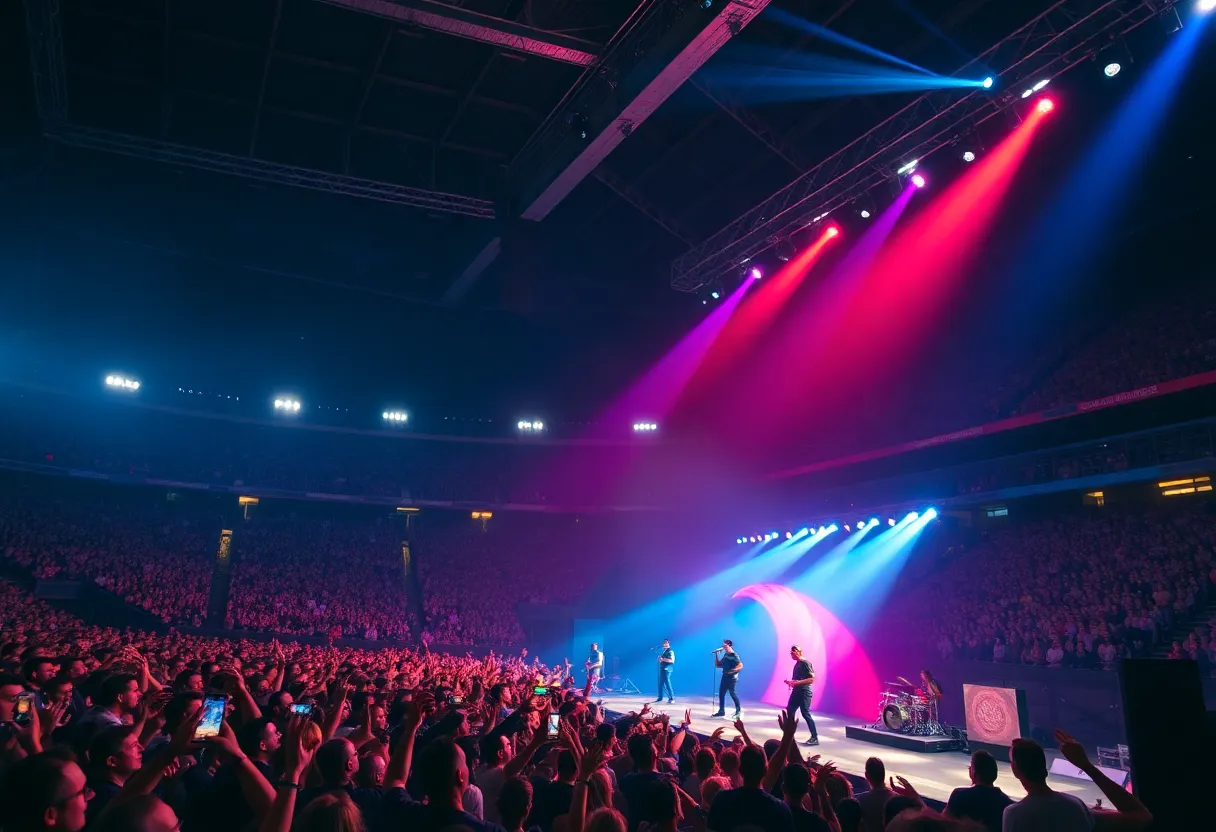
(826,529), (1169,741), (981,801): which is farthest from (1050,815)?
(826,529)

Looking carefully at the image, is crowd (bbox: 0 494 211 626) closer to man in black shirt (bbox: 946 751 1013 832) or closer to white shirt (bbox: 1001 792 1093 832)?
man in black shirt (bbox: 946 751 1013 832)

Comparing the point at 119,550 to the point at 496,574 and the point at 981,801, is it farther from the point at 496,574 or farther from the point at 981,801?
the point at 981,801

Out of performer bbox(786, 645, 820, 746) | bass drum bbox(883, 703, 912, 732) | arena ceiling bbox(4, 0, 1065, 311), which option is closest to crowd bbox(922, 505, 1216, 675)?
bass drum bbox(883, 703, 912, 732)

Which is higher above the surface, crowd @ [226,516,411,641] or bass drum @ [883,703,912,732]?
crowd @ [226,516,411,641]

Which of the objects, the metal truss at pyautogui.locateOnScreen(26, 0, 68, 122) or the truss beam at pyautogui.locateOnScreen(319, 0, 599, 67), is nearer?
the truss beam at pyautogui.locateOnScreen(319, 0, 599, 67)

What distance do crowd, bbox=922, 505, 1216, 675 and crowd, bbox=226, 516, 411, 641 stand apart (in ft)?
58.7

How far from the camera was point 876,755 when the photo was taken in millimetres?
13734

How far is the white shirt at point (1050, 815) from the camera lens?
13.4ft

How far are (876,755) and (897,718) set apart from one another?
1221 mm

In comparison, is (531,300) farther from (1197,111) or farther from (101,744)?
(101,744)

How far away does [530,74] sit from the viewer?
1597 cm

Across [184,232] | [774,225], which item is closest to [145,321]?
[184,232]

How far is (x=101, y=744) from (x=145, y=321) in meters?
27.9

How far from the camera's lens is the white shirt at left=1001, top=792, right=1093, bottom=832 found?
4.09m
